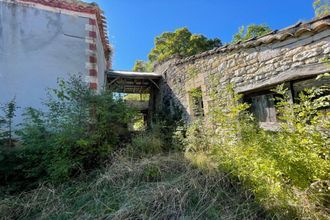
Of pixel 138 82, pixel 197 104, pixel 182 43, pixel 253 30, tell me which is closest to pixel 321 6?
pixel 253 30

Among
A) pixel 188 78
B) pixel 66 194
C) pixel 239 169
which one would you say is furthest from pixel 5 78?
pixel 239 169

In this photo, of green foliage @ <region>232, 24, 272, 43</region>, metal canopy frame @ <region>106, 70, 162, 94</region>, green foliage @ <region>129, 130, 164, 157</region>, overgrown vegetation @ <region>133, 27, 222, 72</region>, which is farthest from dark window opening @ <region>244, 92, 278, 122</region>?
overgrown vegetation @ <region>133, 27, 222, 72</region>

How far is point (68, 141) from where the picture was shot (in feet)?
13.0

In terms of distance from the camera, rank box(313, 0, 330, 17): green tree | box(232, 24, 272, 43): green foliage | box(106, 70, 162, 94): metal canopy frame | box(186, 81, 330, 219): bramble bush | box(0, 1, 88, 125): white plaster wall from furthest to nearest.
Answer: box(232, 24, 272, 43): green foliage
box(106, 70, 162, 94): metal canopy frame
box(313, 0, 330, 17): green tree
box(0, 1, 88, 125): white plaster wall
box(186, 81, 330, 219): bramble bush

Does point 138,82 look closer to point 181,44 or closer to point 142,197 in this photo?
point 181,44

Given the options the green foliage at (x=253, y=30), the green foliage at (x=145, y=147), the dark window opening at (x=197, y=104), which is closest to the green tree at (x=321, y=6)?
the green foliage at (x=253, y=30)

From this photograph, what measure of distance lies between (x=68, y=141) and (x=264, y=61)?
408 cm

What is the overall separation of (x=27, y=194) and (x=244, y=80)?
4650mm

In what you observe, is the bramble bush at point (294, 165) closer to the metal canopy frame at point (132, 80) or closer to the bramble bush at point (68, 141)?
the bramble bush at point (68, 141)

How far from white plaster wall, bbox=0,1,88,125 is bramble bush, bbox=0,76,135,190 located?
4.35 ft

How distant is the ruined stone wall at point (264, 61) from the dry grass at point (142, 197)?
2005 millimetres

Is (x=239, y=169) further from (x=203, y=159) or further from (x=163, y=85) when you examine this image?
(x=163, y=85)

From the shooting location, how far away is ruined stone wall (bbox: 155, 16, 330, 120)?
3.53 metres

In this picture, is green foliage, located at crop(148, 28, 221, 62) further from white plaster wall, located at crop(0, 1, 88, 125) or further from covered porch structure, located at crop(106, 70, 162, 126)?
white plaster wall, located at crop(0, 1, 88, 125)
